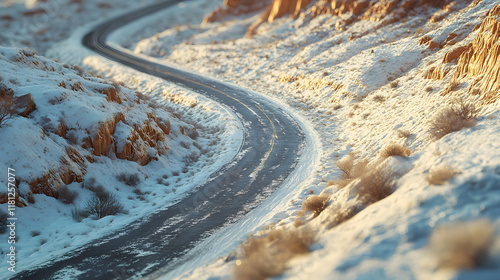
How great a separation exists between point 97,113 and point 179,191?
565 cm

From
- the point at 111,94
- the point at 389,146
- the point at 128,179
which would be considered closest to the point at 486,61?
the point at 389,146

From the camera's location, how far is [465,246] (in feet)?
17.3

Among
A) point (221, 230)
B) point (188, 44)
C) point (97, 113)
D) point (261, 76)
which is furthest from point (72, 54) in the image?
point (221, 230)

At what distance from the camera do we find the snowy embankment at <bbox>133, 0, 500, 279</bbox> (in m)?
6.30

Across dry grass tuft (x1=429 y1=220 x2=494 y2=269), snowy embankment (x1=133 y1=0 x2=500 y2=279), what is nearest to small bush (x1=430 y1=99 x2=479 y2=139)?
snowy embankment (x1=133 y1=0 x2=500 y2=279)

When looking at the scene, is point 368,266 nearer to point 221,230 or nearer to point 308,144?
point 221,230

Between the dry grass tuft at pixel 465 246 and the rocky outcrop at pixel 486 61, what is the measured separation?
8784mm

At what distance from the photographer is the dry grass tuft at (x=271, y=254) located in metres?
7.07

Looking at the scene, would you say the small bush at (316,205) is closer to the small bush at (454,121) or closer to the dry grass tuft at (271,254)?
the dry grass tuft at (271,254)

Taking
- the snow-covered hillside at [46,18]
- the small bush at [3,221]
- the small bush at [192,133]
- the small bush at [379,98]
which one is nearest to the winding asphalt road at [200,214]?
the small bush at [3,221]

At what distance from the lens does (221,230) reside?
11758 millimetres

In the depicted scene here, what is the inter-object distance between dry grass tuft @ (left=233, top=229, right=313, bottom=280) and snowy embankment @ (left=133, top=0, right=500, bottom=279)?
40 mm

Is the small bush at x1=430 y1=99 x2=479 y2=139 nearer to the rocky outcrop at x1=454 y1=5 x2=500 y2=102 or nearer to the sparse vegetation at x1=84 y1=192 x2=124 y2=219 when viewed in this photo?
the rocky outcrop at x1=454 y1=5 x2=500 y2=102

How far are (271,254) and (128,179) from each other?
33.5 feet
